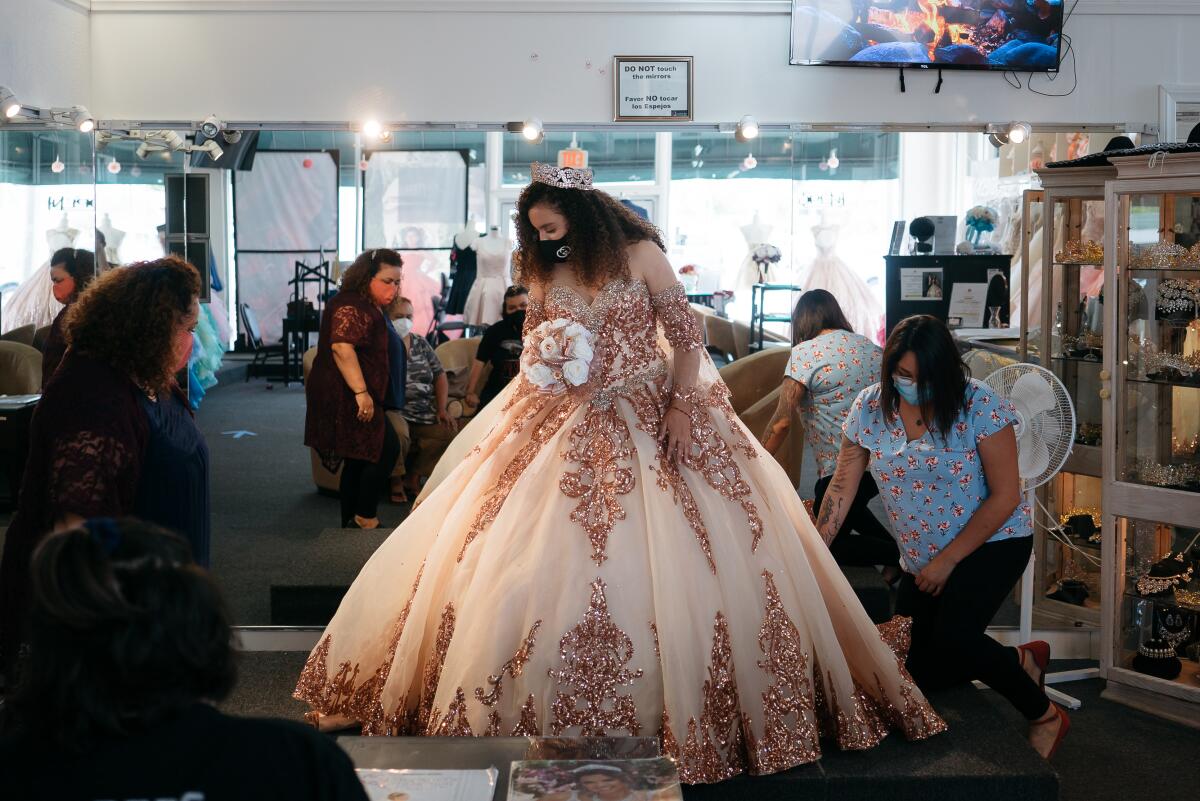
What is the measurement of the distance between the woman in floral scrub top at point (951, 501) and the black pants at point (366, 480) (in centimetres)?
235

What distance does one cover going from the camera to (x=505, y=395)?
366 centimetres

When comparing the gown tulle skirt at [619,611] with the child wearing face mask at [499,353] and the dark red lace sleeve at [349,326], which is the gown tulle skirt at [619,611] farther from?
the child wearing face mask at [499,353]

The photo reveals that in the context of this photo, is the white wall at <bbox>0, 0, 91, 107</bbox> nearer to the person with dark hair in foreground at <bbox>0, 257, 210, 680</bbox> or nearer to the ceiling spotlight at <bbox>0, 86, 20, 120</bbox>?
the ceiling spotlight at <bbox>0, 86, 20, 120</bbox>

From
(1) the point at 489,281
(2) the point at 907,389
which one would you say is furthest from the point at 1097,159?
(1) the point at 489,281

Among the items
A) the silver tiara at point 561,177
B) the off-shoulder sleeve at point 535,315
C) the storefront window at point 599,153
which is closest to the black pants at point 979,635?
the off-shoulder sleeve at point 535,315

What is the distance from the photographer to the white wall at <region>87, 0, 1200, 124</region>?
4977 millimetres

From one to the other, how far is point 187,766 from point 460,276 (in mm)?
4080

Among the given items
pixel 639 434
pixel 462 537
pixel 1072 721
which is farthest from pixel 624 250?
pixel 1072 721

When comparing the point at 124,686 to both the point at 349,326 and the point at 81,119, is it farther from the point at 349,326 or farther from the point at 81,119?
the point at 81,119

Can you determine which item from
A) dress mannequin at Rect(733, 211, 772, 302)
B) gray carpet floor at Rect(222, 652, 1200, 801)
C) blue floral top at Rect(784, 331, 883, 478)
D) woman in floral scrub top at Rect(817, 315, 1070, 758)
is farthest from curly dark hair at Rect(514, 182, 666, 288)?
dress mannequin at Rect(733, 211, 772, 302)

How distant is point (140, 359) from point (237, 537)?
9.81ft

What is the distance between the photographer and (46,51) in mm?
4652

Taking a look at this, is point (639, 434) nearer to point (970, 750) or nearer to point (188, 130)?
point (970, 750)

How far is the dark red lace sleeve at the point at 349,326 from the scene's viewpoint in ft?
16.4
